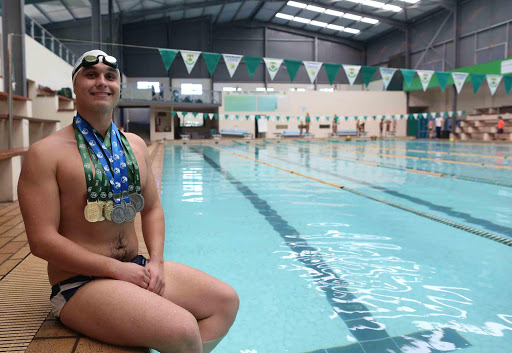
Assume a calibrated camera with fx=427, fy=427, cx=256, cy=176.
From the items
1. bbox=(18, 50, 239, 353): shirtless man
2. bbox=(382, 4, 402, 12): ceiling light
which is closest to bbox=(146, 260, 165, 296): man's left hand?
bbox=(18, 50, 239, 353): shirtless man

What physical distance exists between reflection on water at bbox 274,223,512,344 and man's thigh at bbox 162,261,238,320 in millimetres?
893

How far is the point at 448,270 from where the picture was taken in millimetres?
2762

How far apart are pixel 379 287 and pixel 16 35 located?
6902 mm

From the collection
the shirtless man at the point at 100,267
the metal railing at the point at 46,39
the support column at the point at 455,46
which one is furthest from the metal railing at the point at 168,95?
the shirtless man at the point at 100,267

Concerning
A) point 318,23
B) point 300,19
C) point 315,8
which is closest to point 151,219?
point 315,8

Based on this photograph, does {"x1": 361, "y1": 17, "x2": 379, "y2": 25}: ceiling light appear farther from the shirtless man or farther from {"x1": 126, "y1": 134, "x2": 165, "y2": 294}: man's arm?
the shirtless man

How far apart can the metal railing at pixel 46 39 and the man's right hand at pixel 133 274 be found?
1177 centimetres

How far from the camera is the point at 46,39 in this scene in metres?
12.8

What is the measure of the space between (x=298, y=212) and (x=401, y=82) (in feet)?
80.6

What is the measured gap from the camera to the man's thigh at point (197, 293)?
1380 millimetres

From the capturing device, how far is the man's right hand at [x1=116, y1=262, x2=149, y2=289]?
4.19 feet

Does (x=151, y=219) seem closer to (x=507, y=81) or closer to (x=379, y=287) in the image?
(x=379, y=287)

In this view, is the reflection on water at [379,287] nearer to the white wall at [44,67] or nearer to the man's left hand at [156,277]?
the man's left hand at [156,277]

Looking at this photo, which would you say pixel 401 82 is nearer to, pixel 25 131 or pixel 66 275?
pixel 25 131
